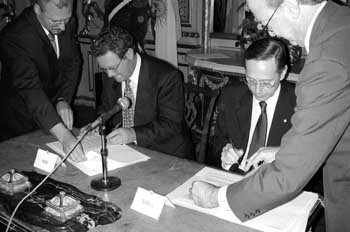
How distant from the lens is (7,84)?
2674 millimetres

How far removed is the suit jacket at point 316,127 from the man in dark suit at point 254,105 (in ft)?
2.61

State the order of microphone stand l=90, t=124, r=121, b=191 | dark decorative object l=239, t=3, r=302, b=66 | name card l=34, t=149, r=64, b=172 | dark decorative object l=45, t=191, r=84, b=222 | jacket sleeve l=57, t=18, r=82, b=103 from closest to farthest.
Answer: dark decorative object l=45, t=191, r=84, b=222
microphone stand l=90, t=124, r=121, b=191
name card l=34, t=149, r=64, b=172
jacket sleeve l=57, t=18, r=82, b=103
dark decorative object l=239, t=3, r=302, b=66

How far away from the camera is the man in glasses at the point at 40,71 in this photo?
2320mm

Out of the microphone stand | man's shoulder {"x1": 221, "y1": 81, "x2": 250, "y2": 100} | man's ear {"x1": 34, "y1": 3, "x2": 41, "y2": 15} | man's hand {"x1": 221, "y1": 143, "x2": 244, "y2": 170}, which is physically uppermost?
man's ear {"x1": 34, "y1": 3, "x2": 41, "y2": 15}

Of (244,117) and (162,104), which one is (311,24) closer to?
(244,117)

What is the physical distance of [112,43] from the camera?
91.9 inches

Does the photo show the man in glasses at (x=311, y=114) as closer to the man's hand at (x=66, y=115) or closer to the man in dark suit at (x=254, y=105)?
the man in dark suit at (x=254, y=105)

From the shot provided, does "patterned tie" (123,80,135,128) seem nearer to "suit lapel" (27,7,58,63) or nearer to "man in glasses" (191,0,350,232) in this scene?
"suit lapel" (27,7,58,63)

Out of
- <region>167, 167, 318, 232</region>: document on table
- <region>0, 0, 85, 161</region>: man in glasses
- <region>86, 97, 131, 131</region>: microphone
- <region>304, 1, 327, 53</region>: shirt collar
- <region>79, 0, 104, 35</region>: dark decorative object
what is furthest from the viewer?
<region>79, 0, 104, 35</region>: dark decorative object

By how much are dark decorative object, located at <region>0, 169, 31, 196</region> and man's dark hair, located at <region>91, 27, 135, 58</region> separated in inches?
35.6

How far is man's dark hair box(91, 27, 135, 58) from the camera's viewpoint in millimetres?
2330

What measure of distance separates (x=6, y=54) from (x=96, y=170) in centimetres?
107

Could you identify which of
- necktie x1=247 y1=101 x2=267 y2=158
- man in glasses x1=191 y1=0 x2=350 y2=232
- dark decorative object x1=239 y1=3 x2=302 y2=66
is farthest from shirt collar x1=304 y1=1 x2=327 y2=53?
dark decorative object x1=239 y1=3 x2=302 y2=66

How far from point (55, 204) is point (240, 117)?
128 centimetres
